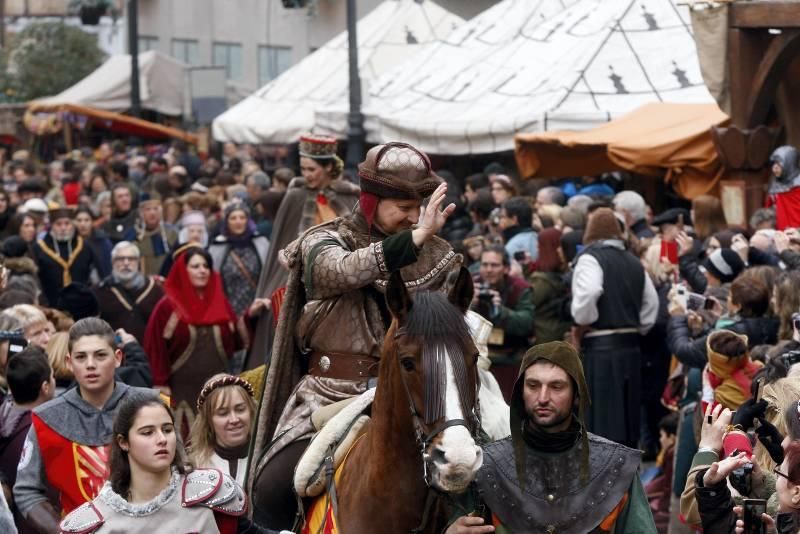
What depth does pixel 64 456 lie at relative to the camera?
7785mm

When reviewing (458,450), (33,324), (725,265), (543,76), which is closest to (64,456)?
(458,450)

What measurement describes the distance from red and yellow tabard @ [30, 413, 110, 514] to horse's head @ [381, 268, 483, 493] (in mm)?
2046

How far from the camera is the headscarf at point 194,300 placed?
40.0 feet

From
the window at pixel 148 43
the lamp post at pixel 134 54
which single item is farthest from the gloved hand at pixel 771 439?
the window at pixel 148 43

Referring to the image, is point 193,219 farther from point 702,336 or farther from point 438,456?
point 438,456

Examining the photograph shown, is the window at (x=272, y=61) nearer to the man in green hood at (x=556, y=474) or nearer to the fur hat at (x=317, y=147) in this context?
the fur hat at (x=317, y=147)

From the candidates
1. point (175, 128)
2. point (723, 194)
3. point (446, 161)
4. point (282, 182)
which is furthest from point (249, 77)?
point (723, 194)

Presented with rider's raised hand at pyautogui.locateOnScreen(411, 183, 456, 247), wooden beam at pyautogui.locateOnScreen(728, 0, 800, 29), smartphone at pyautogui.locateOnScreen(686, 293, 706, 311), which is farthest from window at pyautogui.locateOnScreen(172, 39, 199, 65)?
rider's raised hand at pyautogui.locateOnScreen(411, 183, 456, 247)

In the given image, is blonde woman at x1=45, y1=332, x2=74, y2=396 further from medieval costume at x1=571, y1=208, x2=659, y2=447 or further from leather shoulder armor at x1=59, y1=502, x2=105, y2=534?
medieval costume at x1=571, y1=208, x2=659, y2=447

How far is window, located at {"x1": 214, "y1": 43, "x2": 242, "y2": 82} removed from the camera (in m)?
43.3

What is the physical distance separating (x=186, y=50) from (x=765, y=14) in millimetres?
33614

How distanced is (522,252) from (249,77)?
29.3 metres

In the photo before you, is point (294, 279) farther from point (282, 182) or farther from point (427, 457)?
point (282, 182)

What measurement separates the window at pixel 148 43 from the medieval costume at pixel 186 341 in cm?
3641
